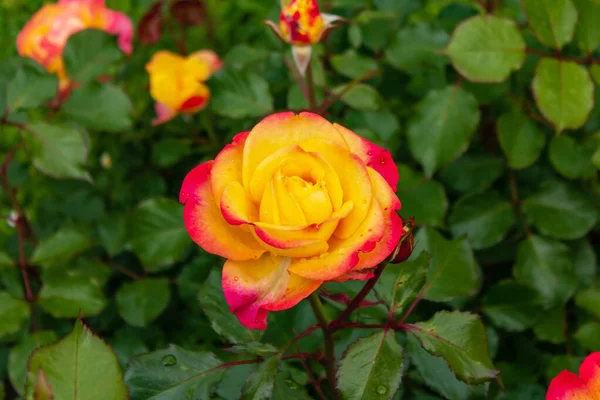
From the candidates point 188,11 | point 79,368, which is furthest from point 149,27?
point 79,368

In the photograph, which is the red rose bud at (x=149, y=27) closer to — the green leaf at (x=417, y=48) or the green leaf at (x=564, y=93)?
the green leaf at (x=417, y=48)

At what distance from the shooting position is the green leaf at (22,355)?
86cm

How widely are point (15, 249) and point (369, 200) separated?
94 cm

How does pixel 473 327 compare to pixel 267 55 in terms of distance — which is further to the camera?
pixel 267 55

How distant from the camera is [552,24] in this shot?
89 cm

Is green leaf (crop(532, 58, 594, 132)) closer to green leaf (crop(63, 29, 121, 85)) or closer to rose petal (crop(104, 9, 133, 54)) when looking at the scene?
green leaf (crop(63, 29, 121, 85))

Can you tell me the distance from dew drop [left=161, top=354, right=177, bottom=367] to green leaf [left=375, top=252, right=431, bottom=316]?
0.24m

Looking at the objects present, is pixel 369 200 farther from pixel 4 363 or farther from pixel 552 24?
pixel 4 363

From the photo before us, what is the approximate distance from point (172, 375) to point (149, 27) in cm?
82

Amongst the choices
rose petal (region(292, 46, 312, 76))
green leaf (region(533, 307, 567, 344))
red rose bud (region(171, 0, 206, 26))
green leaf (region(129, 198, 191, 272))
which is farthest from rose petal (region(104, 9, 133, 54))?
green leaf (region(533, 307, 567, 344))

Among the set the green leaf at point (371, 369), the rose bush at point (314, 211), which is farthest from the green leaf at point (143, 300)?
the green leaf at point (371, 369)

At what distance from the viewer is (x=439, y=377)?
0.68 meters

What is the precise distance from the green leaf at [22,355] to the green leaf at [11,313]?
0.03 metres

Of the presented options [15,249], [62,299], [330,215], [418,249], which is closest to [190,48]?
[15,249]
